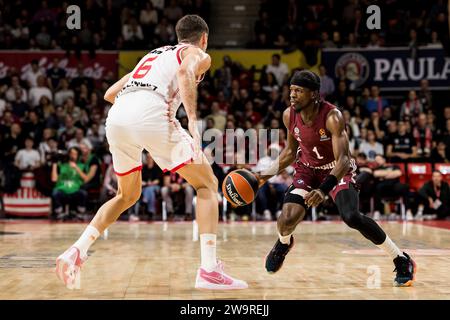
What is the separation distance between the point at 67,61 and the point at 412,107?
7.58m

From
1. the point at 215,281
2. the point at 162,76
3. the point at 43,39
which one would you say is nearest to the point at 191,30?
the point at 162,76

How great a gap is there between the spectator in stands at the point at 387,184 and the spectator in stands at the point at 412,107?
7.22 ft

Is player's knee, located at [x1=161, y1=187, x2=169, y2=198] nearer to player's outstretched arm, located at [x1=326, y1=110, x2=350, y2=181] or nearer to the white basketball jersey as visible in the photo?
player's outstretched arm, located at [x1=326, y1=110, x2=350, y2=181]

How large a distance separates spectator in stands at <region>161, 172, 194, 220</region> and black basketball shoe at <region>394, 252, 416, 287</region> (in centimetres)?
875

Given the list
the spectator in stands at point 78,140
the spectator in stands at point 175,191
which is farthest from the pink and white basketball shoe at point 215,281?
the spectator in stands at point 78,140

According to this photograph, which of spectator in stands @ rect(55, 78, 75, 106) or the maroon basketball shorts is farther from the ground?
spectator in stands @ rect(55, 78, 75, 106)

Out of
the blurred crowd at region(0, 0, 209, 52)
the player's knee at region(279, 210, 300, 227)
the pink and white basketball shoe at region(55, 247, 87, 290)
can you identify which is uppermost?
the blurred crowd at region(0, 0, 209, 52)

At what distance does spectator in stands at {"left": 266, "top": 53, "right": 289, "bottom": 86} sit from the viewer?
17172 mm

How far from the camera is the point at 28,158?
14.6 m

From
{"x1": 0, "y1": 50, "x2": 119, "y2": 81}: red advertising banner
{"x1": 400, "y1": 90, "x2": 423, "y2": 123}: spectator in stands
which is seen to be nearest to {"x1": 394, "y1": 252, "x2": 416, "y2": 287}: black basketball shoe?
{"x1": 400, "y1": 90, "x2": 423, "y2": 123}: spectator in stands

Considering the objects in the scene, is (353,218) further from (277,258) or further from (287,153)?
(287,153)
